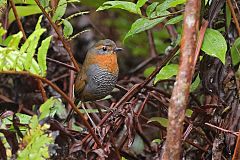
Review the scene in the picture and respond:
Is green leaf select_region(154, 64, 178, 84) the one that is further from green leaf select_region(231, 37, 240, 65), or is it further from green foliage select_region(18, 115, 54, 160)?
green foliage select_region(18, 115, 54, 160)

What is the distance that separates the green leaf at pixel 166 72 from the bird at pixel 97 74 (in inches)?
28.5

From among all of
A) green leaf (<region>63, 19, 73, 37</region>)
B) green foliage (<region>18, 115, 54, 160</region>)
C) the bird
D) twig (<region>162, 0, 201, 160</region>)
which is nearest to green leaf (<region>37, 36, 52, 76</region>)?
green foliage (<region>18, 115, 54, 160</region>)

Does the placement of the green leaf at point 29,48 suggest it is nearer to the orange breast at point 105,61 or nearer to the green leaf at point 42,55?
the green leaf at point 42,55

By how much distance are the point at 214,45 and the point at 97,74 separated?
1.14m

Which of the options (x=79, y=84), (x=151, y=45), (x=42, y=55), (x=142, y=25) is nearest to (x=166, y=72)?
(x=142, y=25)

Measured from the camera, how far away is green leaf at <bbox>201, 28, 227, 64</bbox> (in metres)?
2.14

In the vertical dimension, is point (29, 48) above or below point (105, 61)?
above

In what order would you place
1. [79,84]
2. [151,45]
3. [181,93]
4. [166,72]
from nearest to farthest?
[181,93] < [166,72] < [79,84] < [151,45]

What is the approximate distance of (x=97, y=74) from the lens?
3.21 meters

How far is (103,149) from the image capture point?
7.29 ft

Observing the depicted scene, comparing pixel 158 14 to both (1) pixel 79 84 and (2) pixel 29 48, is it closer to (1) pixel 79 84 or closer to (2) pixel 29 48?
(2) pixel 29 48

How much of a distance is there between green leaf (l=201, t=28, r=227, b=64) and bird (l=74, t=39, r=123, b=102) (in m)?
0.94

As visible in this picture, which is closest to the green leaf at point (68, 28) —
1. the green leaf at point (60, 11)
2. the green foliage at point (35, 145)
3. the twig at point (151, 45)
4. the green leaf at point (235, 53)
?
the green leaf at point (60, 11)

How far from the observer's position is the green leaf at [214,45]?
→ 214 centimetres
